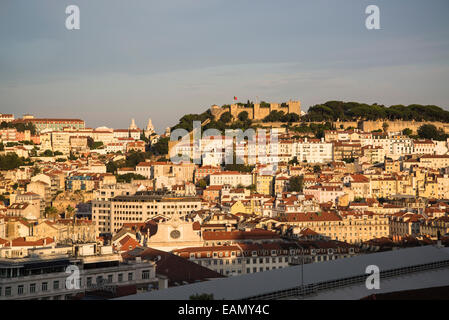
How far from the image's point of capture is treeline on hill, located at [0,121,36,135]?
92.1 m

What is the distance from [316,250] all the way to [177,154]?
4048 cm

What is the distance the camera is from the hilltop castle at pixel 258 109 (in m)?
88.2

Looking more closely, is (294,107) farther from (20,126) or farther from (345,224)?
(345,224)

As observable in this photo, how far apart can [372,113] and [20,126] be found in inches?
1436

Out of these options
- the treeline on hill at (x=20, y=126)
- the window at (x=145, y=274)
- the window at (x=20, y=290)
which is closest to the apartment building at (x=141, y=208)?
the window at (x=145, y=274)

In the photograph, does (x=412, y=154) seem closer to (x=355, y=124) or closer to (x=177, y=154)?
(x=355, y=124)

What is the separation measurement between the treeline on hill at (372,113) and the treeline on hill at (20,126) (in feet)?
95.5

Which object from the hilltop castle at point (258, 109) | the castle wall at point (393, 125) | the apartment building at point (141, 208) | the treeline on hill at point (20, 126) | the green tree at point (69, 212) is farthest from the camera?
the treeline on hill at point (20, 126)

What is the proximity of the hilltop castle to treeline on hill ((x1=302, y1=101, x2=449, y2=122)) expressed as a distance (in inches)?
68.1

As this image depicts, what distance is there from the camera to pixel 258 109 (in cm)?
8856

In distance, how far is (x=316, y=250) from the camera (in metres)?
36.6

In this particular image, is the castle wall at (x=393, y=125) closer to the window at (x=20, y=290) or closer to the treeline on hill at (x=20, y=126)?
the treeline on hill at (x=20, y=126)

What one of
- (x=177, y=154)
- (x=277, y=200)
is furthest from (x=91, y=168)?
(x=277, y=200)

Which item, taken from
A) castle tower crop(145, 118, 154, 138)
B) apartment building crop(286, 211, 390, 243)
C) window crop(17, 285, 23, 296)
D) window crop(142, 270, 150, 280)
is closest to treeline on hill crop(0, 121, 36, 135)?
castle tower crop(145, 118, 154, 138)
